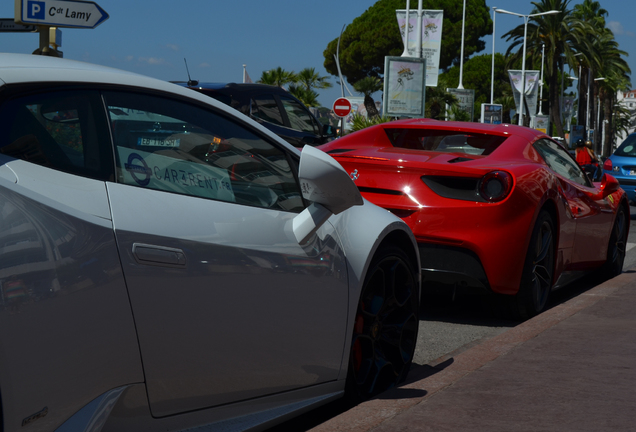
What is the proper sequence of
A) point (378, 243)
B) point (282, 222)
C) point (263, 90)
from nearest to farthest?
point (282, 222)
point (378, 243)
point (263, 90)

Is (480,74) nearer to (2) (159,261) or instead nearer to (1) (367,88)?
(1) (367,88)

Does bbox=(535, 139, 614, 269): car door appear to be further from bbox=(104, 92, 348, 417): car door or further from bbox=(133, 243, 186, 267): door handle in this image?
bbox=(133, 243, 186, 267): door handle

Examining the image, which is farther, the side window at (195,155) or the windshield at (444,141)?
the windshield at (444,141)

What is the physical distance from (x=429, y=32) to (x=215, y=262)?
2600 cm

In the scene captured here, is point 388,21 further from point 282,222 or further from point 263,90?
point 282,222

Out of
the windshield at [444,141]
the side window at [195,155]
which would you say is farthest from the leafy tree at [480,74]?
the side window at [195,155]

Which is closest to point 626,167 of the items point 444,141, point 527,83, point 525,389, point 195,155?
point 444,141

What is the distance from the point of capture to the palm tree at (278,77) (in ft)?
196

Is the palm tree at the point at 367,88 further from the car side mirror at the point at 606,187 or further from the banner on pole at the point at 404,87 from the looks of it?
the car side mirror at the point at 606,187

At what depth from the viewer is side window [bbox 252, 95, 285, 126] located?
37.0 ft

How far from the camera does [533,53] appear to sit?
57.2 m

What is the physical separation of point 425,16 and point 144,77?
25258 millimetres

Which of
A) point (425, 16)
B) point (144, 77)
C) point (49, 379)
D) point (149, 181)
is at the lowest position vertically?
point (49, 379)

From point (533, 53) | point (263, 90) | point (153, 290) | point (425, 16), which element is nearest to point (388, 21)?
point (533, 53)
